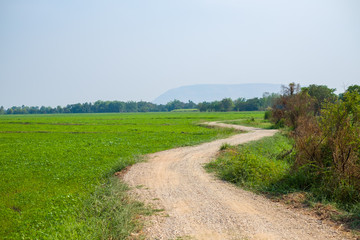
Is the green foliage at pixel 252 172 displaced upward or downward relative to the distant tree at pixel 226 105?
downward

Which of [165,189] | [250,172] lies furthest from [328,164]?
[165,189]

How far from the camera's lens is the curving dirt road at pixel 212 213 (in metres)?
6.74

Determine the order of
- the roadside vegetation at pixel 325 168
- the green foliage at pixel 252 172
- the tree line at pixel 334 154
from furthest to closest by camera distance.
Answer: the green foliage at pixel 252 172 → the tree line at pixel 334 154 → the roadside vegetation at pixel 325 168

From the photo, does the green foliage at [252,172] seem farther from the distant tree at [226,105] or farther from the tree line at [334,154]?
the distant tree at [226,105]

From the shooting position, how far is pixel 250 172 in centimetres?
1170

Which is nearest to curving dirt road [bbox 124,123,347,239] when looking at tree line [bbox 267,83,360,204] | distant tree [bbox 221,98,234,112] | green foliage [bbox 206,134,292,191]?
green foliage [bbox 206,134,292,191]

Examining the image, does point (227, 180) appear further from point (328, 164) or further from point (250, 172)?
point (328, 164)

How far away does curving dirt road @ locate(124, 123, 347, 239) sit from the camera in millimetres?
6738

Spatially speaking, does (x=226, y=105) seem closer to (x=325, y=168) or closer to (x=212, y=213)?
(x=325, y=168)

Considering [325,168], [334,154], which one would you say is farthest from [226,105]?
[334,154]

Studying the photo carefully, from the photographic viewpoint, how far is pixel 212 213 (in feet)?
26.4

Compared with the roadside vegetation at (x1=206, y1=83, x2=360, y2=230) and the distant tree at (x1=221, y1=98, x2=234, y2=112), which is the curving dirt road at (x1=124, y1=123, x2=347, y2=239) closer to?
the roadside vegetation at (x1=206, y1=83, x2=360, y2=230)

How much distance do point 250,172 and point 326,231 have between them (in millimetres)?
4981

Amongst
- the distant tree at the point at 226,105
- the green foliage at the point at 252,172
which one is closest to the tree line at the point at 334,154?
the green foliage at the point at 252,172
